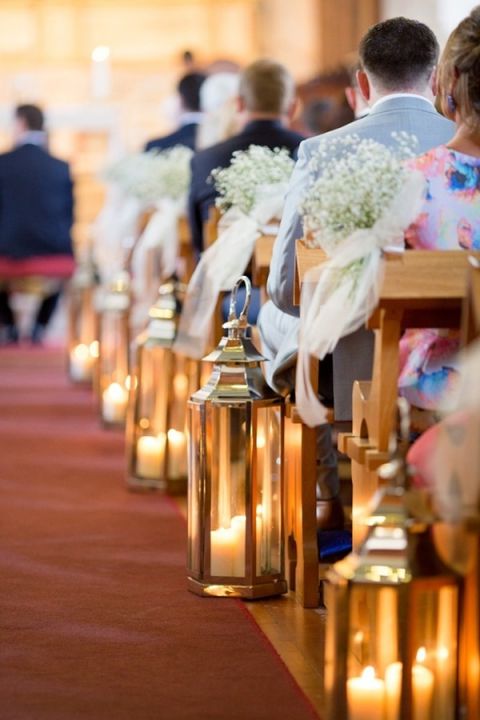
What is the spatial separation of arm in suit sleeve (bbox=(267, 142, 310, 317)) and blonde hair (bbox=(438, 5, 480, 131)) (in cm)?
58

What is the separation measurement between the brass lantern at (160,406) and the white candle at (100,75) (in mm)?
8625

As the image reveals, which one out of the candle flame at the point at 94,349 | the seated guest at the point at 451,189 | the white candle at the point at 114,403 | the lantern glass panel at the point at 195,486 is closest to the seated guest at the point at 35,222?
the candle flame at the point at 94,349

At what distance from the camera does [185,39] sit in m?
14.7

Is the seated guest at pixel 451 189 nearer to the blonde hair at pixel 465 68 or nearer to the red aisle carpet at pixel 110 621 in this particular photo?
the blonde hair at pixel 465 68

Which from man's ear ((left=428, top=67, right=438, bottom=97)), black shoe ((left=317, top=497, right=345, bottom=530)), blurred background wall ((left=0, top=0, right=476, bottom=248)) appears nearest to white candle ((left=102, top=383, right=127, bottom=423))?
black shoe ((left=317, top=497, right=345, bottom=530))

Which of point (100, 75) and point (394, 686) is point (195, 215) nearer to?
point (394, 686)

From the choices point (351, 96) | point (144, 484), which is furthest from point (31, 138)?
point (351, 96)

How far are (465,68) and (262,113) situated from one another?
2604mm

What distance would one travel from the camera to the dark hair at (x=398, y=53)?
13.0ft

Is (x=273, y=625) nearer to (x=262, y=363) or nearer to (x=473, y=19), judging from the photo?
(x=262, y=363)

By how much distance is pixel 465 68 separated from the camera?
322 cm

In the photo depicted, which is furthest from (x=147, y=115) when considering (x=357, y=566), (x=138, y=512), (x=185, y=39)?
(x=357, y=566)

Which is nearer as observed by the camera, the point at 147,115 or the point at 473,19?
the point at 473,19

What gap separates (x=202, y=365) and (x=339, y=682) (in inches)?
124
